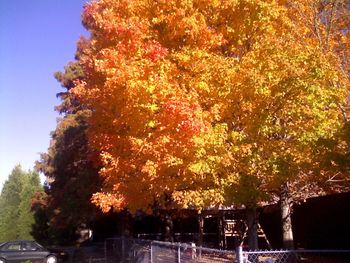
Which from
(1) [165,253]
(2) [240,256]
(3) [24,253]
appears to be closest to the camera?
(2) [240,256]

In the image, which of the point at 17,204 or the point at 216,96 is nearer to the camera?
the point at 216,96

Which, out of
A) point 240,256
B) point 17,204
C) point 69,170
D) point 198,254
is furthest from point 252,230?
point 17,204

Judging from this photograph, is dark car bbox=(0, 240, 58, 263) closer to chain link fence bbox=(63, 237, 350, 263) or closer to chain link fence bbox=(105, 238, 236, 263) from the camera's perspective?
chain link fence bbox=(63, 237, 350, 263)

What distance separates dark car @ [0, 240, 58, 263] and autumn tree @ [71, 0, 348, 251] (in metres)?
7.30

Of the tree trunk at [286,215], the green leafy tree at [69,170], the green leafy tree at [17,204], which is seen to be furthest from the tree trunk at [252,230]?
the green leafy tree at [17,204]

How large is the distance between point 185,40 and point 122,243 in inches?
398

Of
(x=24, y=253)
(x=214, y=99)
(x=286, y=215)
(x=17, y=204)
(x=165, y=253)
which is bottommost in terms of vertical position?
(x=24, y=253)

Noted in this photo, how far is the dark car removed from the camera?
61.5ft

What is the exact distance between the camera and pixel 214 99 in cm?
1162

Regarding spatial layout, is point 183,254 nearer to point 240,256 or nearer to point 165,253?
point 165,253

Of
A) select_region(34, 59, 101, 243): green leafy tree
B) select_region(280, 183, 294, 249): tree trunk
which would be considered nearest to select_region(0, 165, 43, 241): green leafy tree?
select_region(34, 59, 101, 243): green leafy tree

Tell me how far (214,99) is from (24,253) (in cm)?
1314

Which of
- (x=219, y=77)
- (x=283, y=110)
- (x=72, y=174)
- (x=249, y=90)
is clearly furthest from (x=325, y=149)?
(x=72, y=174)

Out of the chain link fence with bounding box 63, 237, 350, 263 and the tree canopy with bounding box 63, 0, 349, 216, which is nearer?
the chain link fence with bounding box 63, 237, 350, 263
